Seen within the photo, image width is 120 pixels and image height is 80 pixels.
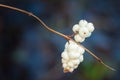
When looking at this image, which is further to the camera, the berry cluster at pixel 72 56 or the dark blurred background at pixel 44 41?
the dark blurred background at pixel 44 41

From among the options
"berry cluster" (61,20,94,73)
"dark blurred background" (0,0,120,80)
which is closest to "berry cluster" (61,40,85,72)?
"berry cluster" (61,20,94,73)

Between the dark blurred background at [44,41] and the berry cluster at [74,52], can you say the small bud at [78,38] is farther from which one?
the dark blurred background at [44,41]

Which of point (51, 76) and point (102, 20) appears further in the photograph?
point (102, 20)

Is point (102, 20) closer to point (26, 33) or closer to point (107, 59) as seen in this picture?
point (107, 59)

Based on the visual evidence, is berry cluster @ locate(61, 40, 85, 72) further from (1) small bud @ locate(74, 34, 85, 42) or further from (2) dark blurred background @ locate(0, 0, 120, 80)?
(2) dark blurred background @ locate(0, 0, 120, 80)

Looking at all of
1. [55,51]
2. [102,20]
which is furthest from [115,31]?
[55,51]

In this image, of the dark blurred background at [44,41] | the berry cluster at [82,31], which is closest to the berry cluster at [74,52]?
the berry cluster at [82,31]

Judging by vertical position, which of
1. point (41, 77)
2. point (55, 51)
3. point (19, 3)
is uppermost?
point (19, 3)
